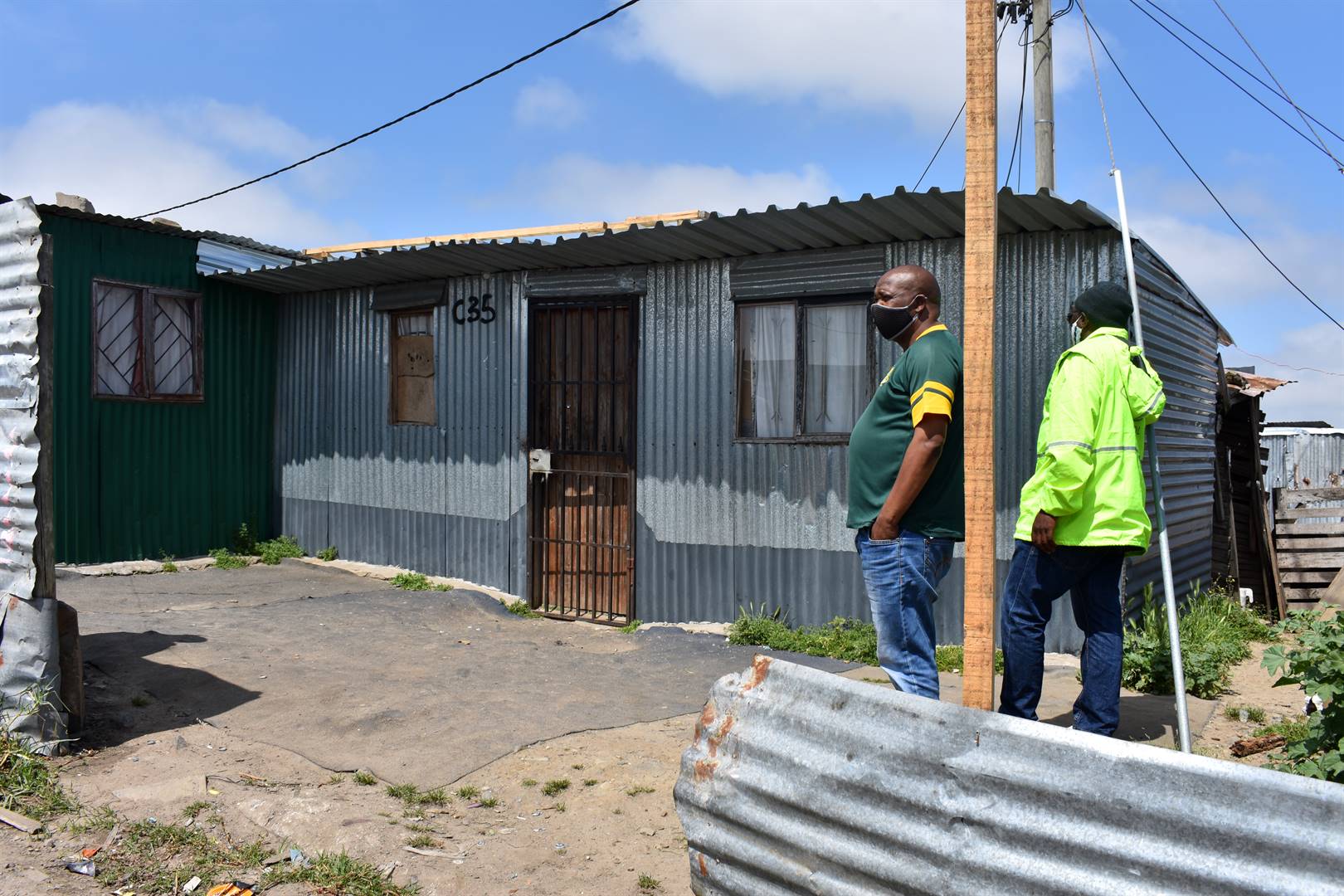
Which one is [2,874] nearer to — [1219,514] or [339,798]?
[339,798]

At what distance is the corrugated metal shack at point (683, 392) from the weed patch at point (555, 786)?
3.50 meters

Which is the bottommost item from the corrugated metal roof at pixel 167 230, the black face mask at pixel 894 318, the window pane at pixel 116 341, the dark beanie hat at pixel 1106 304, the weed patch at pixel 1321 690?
the weed patch at pixel 1321 690

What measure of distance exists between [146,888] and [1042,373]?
558cm

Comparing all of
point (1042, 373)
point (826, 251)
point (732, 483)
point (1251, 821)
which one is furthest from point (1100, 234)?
point (1251, 821)

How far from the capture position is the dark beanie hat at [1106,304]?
3.78 meters

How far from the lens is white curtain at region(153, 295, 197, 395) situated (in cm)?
1028

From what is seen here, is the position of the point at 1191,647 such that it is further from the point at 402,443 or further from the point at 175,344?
the point at 175,344

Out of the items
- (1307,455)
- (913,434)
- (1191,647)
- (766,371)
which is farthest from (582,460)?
(1307,455)

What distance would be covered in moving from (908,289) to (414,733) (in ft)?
10.2

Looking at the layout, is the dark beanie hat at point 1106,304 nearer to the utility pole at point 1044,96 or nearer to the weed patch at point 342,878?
the weed patch at point 342,878

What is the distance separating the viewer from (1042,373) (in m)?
6.38

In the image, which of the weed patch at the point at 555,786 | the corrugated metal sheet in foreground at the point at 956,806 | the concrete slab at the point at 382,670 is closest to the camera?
the corrugated metal sheet in foreground at the point at 956,806

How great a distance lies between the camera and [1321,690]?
3096 millimetres

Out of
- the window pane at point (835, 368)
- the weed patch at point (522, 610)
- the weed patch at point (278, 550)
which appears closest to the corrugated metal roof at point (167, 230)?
the weed patch at point (278, 550)
